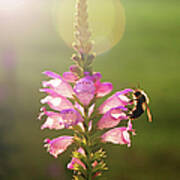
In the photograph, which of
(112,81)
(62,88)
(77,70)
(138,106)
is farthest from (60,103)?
(112,81)

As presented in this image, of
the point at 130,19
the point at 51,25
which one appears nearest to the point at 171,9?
the point at 130,19

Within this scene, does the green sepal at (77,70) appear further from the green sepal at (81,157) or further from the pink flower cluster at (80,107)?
the green sepal at (81,157)

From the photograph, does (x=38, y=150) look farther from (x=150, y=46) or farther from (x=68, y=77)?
(x=150, y=46)

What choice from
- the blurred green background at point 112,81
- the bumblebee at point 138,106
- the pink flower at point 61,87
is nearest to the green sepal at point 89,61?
the pink flower at point 61,87

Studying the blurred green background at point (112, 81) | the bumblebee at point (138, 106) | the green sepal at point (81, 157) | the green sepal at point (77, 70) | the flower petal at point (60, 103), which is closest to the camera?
the green sepal at point (81, 157)

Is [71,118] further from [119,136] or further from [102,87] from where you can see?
[119,136]

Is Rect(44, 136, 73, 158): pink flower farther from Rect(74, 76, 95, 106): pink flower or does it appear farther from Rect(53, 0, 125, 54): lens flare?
Rect(53, 0, 125, 54): lens flare

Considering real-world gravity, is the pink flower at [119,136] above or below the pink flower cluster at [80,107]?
below
